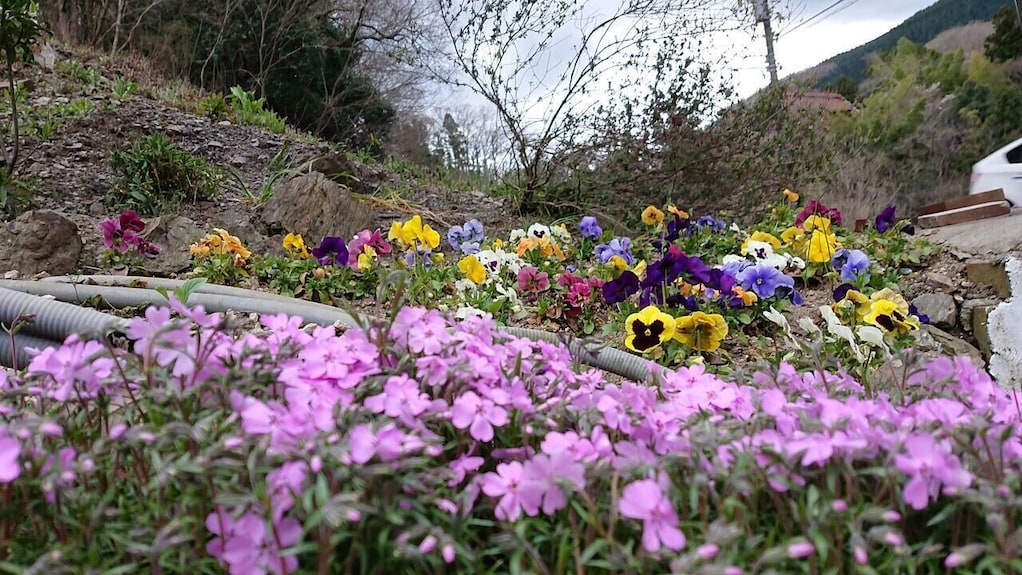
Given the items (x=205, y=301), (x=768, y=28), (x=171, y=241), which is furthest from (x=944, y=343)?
(x=768, y=28)

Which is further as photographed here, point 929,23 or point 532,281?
point 929,23

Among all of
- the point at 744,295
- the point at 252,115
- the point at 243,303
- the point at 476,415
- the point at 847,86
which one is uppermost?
the point at 252,115

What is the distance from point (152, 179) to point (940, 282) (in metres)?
5.20

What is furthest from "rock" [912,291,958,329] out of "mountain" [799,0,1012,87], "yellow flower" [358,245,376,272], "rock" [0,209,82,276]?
"mountain" [799,0,1012,87]

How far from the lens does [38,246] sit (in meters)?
3.27

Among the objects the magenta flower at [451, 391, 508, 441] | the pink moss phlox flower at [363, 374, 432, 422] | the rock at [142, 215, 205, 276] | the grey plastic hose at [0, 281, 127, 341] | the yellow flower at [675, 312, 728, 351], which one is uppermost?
the rock at [142, 215, 205, 276]

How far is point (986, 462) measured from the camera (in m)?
0.72

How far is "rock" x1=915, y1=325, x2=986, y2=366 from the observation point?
267 cm

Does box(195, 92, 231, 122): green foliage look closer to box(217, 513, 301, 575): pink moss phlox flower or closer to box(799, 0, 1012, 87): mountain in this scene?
box(217, 513, 301, 575): pink moss phlox flower

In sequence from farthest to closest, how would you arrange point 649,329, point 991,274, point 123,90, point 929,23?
point 929,23 < point 123,90 < point 991,274 < point 649,329

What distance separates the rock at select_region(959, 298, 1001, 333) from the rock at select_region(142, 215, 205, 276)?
3.82 metres

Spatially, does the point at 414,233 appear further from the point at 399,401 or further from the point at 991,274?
the point at 991,274

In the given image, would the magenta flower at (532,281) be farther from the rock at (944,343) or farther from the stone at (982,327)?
the stone at (982,327)

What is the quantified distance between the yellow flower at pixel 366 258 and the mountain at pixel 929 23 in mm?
18936
